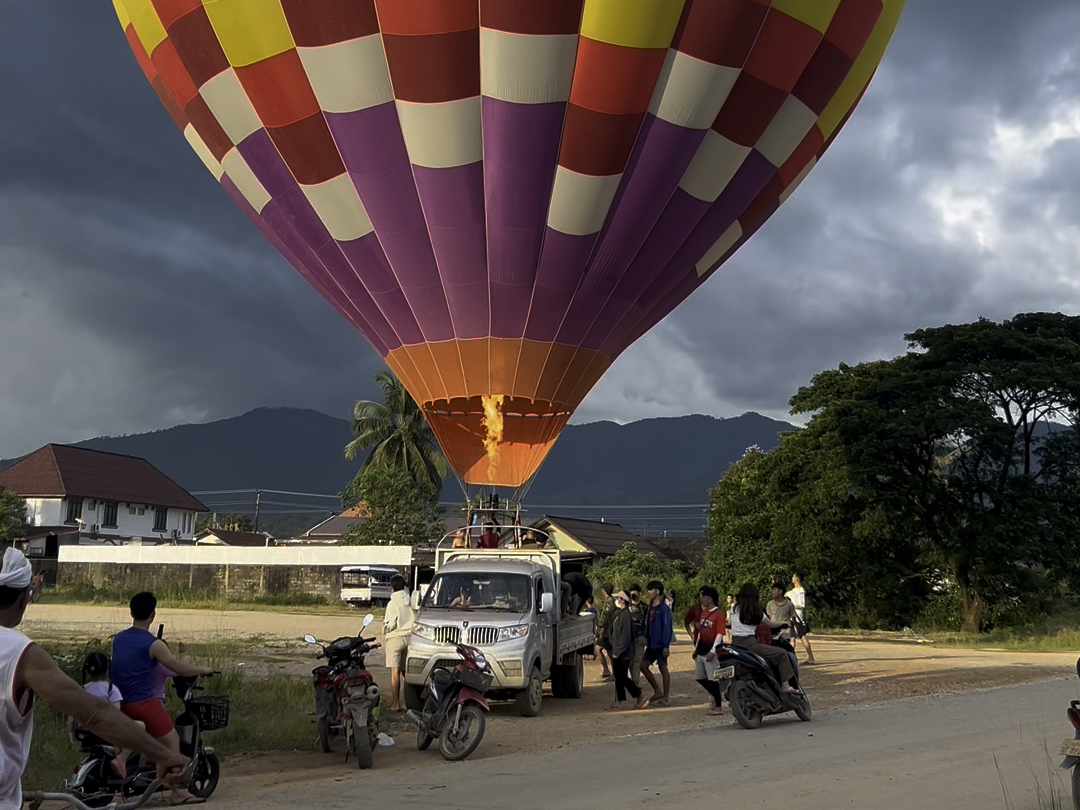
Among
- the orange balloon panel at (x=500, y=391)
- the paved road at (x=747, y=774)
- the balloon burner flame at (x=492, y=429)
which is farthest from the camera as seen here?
the balloon burner flame at (x=492, y=429)

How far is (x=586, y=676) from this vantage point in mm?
18344

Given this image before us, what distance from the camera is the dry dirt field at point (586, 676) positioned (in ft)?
32.3

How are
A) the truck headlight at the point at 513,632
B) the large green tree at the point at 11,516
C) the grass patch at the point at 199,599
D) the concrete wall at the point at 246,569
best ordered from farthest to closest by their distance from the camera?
1. the large green tree at the point at 11,516
2. the concrete wall at the point at 246,569
3. the grass patch at the point at 199,599
4. the truck headlight at the point at 513,632

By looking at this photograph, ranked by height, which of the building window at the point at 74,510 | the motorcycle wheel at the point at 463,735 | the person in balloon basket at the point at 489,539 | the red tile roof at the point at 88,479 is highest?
the red tile roof at the point at 88,479

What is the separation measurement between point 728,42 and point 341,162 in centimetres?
590

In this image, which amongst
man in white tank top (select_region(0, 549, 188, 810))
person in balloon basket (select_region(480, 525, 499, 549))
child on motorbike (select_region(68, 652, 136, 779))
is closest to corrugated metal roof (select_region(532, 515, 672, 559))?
person in balloon basket (select_region(480, 525, 499, 549))

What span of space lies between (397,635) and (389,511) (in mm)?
34006

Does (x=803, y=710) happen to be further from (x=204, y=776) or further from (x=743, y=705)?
(x=204, y=776)

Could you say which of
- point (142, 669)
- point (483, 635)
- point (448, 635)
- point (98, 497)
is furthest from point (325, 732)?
point (98, 497)

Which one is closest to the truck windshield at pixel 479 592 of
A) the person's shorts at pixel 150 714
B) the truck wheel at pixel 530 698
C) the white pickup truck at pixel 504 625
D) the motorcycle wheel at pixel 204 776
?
the white pickup truck at pixel 504 625

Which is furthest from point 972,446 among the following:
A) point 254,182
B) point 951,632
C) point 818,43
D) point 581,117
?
point 254,182

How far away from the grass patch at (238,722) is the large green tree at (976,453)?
22.7 m

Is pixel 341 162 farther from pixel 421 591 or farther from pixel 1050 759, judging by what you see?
pixel 1050 759

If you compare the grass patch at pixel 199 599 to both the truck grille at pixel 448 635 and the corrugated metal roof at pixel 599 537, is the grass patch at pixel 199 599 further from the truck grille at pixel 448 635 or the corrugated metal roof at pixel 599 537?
the truck grille at pixel 448 635
